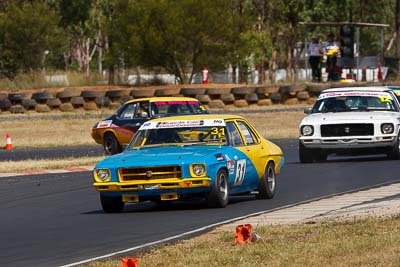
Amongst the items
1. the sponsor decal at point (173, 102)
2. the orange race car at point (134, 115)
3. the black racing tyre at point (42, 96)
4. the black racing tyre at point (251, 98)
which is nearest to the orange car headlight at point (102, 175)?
the orange race car at point (134, 115)

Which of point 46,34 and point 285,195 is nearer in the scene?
point 285,195

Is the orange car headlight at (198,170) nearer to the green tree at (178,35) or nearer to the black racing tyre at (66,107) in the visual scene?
the black racing tyre at (66,107)

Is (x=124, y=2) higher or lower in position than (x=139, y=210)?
higher

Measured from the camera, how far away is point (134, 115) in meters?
27.5

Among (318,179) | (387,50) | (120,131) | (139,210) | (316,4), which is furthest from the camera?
(387,50)

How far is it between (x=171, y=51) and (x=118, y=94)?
5.70 meters

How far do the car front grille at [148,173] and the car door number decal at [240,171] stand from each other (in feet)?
3.56

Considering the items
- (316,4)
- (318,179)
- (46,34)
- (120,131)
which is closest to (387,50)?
(316,4)

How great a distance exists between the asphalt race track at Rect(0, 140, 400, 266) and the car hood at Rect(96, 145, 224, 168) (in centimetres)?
64

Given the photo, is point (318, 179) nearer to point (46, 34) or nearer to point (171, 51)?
point (171, 51)

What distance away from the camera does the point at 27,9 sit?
58.7 m

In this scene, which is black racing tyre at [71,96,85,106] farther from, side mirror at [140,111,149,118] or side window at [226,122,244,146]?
side window at [226,122,244,146]

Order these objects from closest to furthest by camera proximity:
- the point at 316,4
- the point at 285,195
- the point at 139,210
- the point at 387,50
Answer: the point at 139,210, the point at 285,195, the point at 316,4, the point at 387,50

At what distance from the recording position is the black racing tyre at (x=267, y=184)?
16188mm
